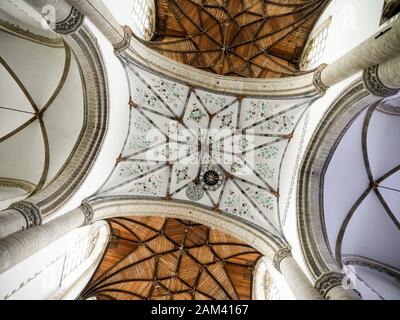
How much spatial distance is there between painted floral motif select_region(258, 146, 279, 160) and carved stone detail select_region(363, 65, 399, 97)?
16.1ft

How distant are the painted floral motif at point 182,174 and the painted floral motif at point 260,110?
3125 millimetres

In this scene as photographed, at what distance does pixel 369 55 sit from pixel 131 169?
8060 mm

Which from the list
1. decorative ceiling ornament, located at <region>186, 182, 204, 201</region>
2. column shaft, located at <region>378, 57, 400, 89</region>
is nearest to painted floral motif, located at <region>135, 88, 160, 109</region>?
decorative ceiling ornament, located at <region>186, 182, 204, 201</region>

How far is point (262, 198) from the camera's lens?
417 inches

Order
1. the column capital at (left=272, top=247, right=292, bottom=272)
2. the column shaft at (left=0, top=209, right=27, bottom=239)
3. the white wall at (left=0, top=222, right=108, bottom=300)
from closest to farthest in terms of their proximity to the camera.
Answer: the column shaft at (left=0, top=209, right=27, bottom=239) → the white wall at (left=0, top=222, right=108, bottom=300) → the column capital at (left=272, top=247, right=292, bottom=272)

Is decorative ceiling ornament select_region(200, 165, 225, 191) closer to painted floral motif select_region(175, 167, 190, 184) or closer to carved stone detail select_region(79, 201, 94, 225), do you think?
painted floral motif select_region(175, 167, 190, 184)

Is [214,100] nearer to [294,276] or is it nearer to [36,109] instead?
[36,109]

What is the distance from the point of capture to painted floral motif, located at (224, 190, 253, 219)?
1070cm

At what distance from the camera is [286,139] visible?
10.4m
